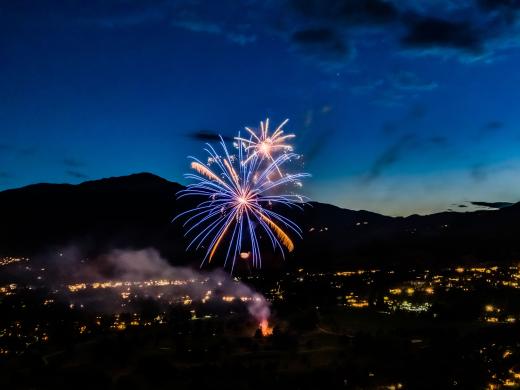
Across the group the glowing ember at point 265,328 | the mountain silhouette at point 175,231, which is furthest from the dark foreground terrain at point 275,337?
the mountain silhouette at point 175,231

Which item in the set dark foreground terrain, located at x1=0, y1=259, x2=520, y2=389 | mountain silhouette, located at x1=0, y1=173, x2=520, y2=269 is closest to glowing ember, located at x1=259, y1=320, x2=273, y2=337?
dark foreground terrain, located at x1=0, y1=259, x2=520, y2=389

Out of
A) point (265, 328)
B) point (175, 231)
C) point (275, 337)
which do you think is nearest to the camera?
point (275, 337)

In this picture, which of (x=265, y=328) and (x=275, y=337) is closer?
(x=275, y=337)

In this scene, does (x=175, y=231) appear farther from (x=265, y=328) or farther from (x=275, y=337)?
(x=275, y=337)

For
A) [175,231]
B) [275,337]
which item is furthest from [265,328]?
[175,231]

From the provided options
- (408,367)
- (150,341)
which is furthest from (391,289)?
(408,367)

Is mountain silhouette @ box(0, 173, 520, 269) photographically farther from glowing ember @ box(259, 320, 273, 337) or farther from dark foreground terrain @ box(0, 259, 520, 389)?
glowing ember @ box(259, 320, 273, 337)

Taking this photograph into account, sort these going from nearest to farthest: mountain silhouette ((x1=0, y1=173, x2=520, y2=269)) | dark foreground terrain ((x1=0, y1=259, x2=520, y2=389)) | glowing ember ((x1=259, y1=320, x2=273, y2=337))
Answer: dark foreground terrain ((x1=0, y1=259, x2=520, y2=389)) < glowing ember ((x1=259, y1=320, x2=273, y2=337)) < mountain silhouette ((x1=0, y1=173, x2=520, y2=269))
